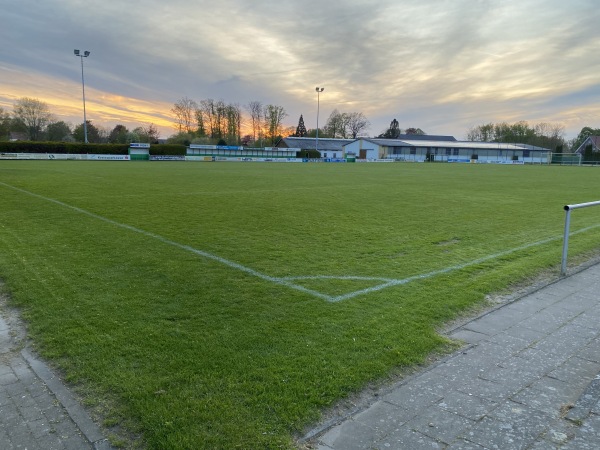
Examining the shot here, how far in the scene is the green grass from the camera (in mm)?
2969

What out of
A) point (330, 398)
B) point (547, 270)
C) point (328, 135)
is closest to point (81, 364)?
point (330, 398)

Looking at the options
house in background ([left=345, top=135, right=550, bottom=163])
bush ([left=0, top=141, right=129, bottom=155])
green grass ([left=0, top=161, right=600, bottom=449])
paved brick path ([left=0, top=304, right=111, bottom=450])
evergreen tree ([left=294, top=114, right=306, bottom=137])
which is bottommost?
paved brick path ([left=0, top=304, right=111, bottom=450])

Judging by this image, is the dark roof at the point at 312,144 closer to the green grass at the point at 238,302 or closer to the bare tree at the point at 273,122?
the bare tree at the point at 273,122

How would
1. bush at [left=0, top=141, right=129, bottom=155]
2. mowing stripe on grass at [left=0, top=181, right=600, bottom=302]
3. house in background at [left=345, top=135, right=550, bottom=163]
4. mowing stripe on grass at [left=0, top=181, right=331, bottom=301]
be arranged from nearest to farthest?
mowing stripe on grass at [left=0, top=181, right=600, bottom=302], mowing stripe on grass at [left=0, top=181, right=331, bottom=301], bush at [left=0, top=141, right=129, bottom=155], house in background at [left=345, top=135, right=550, bottom=163]

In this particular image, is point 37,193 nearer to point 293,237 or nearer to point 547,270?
point 293,237

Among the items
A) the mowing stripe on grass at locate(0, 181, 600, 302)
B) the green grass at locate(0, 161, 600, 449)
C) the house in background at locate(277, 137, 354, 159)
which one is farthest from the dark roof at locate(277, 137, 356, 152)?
the mowing stripe on grass at locate(0, 181, 600, 302)

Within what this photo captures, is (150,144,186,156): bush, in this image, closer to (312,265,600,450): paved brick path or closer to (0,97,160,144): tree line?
(0,97,160,144): tree line

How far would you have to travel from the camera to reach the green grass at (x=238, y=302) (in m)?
2.97

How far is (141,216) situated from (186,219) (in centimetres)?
137

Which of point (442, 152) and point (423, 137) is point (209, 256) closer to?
point (442, 152)

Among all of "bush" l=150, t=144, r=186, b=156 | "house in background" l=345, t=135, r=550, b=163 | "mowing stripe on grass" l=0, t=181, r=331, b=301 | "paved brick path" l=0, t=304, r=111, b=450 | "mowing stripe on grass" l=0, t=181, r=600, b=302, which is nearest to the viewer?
"paved brick path" l=0, t=304, r=111, b=450

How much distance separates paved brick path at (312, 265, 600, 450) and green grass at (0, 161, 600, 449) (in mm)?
310

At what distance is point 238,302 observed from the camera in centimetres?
495

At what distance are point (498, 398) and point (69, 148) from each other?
59.5 meters
